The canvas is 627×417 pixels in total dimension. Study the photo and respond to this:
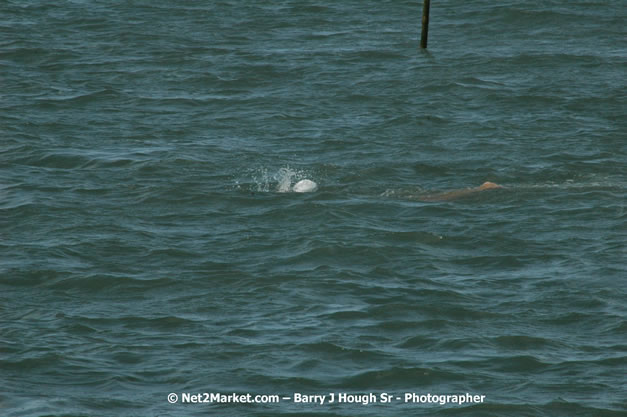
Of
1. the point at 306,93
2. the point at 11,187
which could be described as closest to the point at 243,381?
the point at 11,187

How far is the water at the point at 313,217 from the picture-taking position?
12.7 meters

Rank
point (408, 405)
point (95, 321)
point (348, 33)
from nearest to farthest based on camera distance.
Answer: point (408, 405)
point (95, 321)
point (348, 33)

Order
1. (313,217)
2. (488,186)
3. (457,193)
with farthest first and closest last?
(488,186), (457,193), (313,217)

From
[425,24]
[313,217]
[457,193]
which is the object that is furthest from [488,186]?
[425,24]

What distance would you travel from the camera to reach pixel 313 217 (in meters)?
18.3

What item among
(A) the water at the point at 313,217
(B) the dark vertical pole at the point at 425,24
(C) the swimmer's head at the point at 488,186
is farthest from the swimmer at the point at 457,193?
(B) the dark vertical pole at the point at 425,24

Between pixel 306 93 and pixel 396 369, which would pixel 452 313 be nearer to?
pixel 396 369

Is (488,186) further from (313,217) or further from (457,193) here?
(313,217)

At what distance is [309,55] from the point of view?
2981cm

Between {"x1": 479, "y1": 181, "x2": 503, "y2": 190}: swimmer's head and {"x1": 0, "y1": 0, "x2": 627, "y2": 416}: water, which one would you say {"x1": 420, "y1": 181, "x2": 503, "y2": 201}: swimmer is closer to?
{"x1": 479, "y1": 181, "x2": 503, "y2": 190}: swimmer's head

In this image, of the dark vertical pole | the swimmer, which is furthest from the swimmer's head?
the dark vertical pole

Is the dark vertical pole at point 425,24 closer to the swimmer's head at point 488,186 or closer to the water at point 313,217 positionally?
the water at point 313,217

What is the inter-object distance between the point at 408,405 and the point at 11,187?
1023 centimetres

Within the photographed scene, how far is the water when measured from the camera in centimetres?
1274
